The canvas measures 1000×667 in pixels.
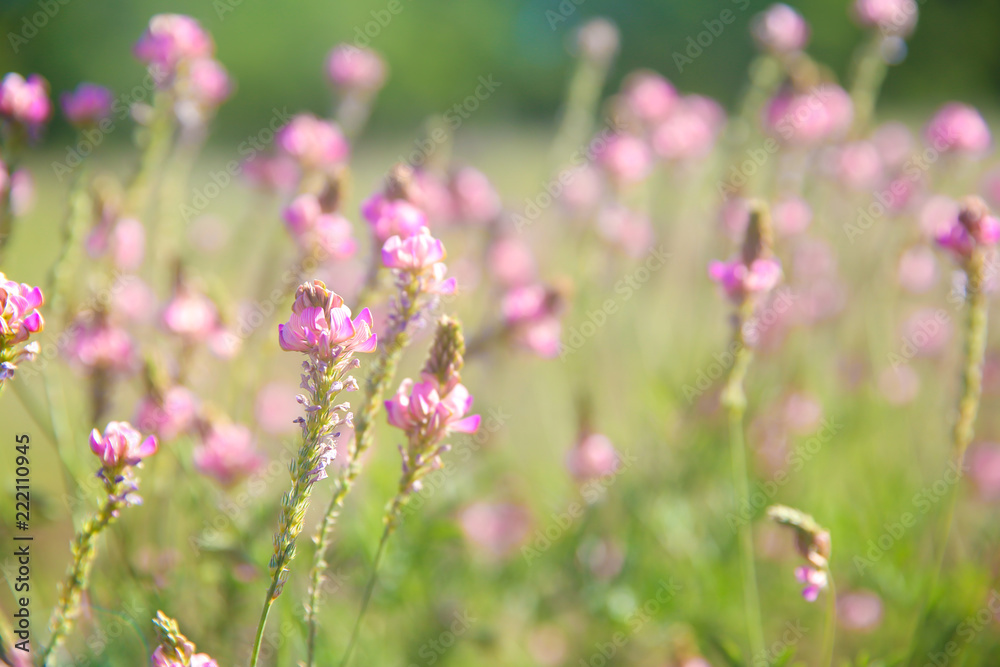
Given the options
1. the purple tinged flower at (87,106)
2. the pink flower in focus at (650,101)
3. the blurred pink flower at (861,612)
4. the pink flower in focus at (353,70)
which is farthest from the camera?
the pink flower in focus at (650,101)

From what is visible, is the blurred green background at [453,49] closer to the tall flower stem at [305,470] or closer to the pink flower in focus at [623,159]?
the pink flower in focus at [623,159]

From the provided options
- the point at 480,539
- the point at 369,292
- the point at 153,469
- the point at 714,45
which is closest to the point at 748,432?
the point at 480,539

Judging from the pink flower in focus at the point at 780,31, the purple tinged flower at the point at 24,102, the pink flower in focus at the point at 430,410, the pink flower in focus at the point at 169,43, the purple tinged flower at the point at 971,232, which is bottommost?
the pink flower in focus at the point at 430,410

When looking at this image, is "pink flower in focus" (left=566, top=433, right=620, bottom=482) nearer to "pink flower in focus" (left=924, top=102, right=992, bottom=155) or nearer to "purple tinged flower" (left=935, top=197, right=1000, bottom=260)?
"purple tinged flower" (left=935, top=197, right=1000, bottom=260)

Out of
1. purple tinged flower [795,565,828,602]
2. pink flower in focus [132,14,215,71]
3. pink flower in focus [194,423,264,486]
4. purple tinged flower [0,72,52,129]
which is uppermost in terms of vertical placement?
pink flower in focus [132,14,215,71]

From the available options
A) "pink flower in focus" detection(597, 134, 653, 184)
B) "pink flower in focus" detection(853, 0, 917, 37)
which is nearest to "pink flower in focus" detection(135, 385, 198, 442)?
"pink flower in focus" detection(597, 134, 653, 184)

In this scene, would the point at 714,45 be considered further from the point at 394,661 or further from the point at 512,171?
the point at 394,661

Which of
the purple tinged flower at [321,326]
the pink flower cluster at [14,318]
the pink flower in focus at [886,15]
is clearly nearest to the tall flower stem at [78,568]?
the pink flower cluster at [14,318]

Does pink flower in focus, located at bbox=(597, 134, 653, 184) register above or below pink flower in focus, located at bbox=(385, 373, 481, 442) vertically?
above
